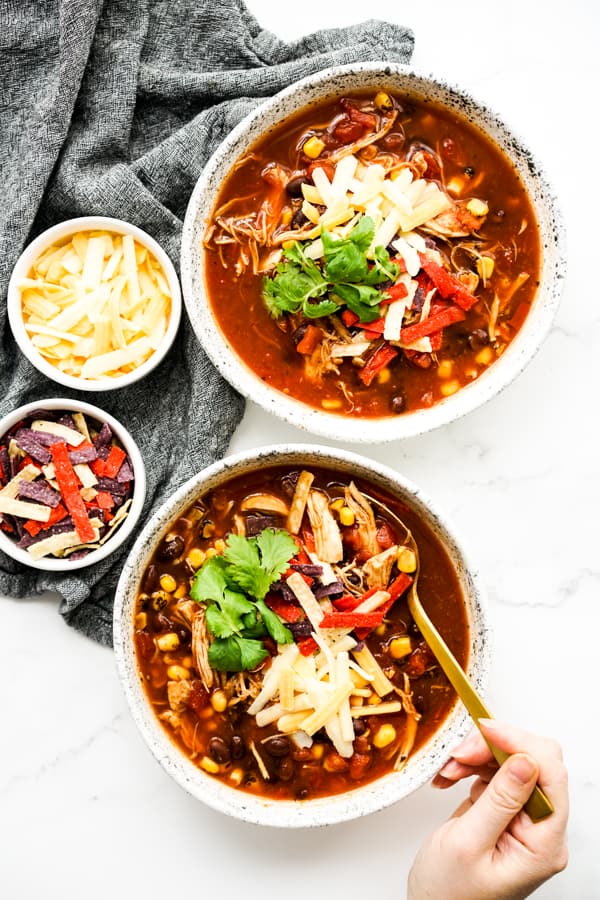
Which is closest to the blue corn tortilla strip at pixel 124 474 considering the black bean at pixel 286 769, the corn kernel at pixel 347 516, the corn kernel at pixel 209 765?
the corn kernel at pixel 347 516

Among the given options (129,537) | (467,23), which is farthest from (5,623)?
(467,23)

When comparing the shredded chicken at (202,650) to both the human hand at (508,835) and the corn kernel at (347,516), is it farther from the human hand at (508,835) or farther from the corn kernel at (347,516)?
the human hand at (508,835)

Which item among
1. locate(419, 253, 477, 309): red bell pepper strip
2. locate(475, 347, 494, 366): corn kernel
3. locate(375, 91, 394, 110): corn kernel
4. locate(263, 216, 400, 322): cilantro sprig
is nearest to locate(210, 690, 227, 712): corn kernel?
locate(263, 216, 400, 322): cilantro sprig

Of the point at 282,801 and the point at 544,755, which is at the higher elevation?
the point at 544,755

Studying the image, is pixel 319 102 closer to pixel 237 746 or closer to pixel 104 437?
pixel 104 437

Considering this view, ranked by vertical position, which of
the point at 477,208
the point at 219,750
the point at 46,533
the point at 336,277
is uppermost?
the point at 477,208

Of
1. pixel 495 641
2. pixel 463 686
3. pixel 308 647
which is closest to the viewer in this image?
pixel 463 686

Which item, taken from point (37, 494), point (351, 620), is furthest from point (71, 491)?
point (351, 620)

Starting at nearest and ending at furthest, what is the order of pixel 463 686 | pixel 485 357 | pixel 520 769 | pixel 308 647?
pixel 520 769 → pixel 463 686 → pixel 308 647 → pixel 485 357
